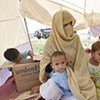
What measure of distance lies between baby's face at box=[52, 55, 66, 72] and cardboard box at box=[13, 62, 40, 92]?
0.43 m

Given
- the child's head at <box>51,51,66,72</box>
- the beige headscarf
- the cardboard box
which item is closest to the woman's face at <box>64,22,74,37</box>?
the beige headscarf

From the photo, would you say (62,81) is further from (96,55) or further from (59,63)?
(96,55)

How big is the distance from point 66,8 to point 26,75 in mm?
1030

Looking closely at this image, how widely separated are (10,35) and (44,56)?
848 mm

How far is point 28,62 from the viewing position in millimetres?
2182

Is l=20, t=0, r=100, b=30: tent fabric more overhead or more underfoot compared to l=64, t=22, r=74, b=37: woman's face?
more overhead

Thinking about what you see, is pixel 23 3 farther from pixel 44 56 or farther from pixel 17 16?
pixel 44 56

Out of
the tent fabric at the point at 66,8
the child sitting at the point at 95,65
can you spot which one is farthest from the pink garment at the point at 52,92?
the tent fabric at the point at 66,8

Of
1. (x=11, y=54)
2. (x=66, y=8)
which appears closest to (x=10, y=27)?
(x=11, y=54)

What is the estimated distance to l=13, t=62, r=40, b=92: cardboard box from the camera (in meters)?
2.08

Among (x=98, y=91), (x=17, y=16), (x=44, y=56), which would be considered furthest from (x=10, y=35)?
(x=98, y=91)

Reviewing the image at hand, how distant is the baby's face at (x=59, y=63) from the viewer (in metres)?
1.68

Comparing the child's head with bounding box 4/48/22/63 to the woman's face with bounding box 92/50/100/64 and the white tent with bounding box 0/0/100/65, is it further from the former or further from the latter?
the woman's face with bounding box 92/50/100/64

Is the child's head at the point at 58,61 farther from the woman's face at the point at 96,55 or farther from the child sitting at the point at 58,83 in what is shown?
the woman's face at the point at 96,55
